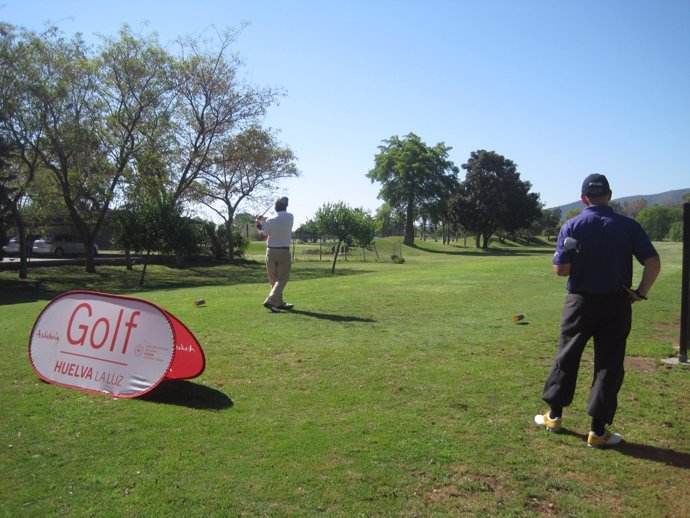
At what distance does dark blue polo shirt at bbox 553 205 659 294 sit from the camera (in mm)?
4461

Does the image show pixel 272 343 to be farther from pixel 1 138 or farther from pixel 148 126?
pixel 148 126

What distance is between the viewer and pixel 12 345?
8.49 m

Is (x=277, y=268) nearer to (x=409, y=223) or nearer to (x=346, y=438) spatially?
(x=346, y=438)

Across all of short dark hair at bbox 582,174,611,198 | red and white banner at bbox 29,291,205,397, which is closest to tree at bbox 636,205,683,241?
short dark hair at bbox 582,174,611,198

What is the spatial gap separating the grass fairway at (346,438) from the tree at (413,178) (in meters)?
74.1

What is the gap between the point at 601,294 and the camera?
4.48m

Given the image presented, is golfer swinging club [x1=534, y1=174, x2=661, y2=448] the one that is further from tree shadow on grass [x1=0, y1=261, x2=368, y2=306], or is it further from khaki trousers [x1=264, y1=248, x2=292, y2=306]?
tree shadow on grass [x1=0, y1=261, x2=368, y2=306]

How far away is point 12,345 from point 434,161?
79.4 m

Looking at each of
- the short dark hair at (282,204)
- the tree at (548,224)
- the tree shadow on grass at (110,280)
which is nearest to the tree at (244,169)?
the tree shadow on grass at (110,280)

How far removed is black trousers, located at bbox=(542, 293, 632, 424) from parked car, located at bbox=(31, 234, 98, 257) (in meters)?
44.0

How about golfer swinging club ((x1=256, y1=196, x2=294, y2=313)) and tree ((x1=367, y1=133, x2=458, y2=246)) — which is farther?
tree ((x1=367, y1=133, x2=458, y2=246))

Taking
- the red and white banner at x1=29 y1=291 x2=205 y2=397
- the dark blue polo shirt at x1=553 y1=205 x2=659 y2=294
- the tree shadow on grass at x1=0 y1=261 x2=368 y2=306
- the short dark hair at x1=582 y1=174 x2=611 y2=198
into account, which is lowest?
the tree shadow on grass at x1=0 y1=261 x2=368 y2=306

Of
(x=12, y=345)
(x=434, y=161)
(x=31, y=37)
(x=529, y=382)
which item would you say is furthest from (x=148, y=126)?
(x=434, y=161)

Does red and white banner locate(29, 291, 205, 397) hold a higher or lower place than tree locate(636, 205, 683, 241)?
lower
